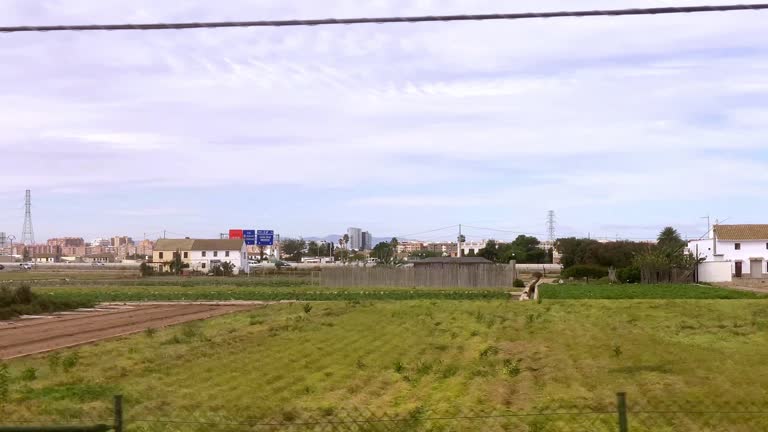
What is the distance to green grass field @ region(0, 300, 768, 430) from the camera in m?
13.0

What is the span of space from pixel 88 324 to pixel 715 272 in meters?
58.2

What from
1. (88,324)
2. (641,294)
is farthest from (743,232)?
(88,324)

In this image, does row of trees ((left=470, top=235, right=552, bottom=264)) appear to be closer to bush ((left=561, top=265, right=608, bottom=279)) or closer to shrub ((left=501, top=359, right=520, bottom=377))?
bush ((left=561, top=265, right=608, bottom=279))

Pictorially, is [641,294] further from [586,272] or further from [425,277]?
[586,272]

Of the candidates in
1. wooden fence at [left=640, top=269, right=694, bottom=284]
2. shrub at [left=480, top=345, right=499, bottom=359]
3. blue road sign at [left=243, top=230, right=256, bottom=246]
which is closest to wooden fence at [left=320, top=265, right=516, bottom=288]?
wooden fence at [left=640, top=269, right=694, bottom=284]

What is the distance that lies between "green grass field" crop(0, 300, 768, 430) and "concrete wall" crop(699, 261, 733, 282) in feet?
144

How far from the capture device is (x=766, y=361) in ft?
59.1

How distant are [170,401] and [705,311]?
26642 mm

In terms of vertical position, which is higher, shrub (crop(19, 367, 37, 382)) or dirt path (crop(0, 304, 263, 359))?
shrub (crop(19, 367, 37, 382))

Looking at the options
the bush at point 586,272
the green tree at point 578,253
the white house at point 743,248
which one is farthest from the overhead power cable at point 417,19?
the green tree at point 578,253

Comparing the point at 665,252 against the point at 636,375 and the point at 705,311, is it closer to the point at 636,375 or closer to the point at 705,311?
the point at 705,311

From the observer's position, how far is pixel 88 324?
106ft

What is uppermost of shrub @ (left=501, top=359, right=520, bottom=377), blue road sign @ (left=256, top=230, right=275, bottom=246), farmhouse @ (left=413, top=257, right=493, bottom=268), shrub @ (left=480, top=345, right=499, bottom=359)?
blue road sign @ (left=256, top=230, right=275, bottom=246)

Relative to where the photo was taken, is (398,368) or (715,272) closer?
(398,368)
